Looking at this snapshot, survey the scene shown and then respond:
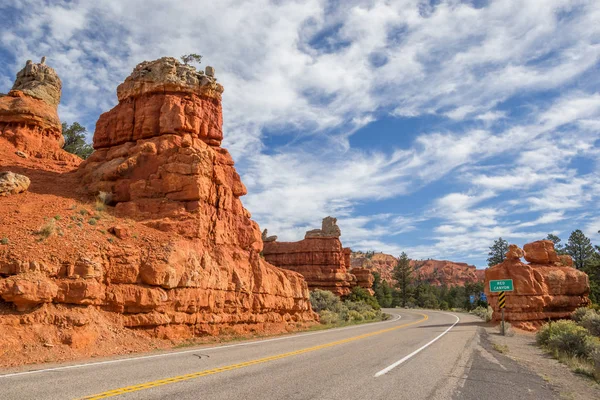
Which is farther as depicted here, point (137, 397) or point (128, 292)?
point (128, 292)

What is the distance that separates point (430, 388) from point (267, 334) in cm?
1614

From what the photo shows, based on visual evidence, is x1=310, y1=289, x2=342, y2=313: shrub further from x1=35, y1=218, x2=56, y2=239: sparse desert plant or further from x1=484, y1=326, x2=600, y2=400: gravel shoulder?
x1=35, y1=218, x2=56, y2=239: sparse desert plant

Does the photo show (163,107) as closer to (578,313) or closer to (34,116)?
(34,116)

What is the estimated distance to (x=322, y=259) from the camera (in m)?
69.2

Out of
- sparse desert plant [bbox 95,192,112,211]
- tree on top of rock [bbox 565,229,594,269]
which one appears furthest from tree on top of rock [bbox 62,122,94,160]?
tree on top of rock [bbox 565,229,594,269]

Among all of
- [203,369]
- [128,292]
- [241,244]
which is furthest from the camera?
[241,244]

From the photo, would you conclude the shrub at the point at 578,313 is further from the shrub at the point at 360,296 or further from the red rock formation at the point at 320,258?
the red rock formation at the point at 320,258

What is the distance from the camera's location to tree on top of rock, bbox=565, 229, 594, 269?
62.1m

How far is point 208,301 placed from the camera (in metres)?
19.5

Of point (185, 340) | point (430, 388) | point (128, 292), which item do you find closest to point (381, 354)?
point (430, 388)

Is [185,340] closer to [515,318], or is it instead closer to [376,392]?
[376,392]

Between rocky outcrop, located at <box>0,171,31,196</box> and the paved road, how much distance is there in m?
12.7

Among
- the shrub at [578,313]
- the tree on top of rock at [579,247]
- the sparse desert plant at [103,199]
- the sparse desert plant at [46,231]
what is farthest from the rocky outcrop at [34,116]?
the tree on top of rock at [579,247]

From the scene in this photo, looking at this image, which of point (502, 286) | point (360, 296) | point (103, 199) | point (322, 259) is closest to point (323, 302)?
point (360, 296)
